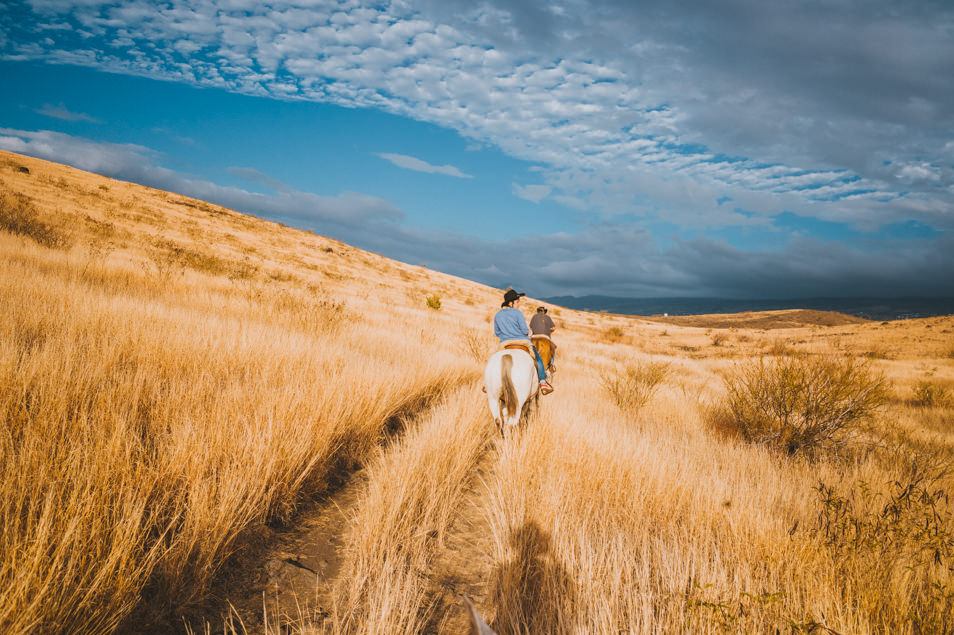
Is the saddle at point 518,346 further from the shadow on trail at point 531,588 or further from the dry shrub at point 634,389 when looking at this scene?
the dry shrub at point 634,389

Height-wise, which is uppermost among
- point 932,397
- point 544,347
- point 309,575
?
point 544,347

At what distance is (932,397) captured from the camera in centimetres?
1303

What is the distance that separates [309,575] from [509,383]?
3238 millimetres

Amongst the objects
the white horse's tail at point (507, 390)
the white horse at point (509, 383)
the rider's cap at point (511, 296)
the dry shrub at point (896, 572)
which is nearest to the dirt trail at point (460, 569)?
the white horse at point (509, 383)

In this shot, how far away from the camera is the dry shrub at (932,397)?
12.6 metres

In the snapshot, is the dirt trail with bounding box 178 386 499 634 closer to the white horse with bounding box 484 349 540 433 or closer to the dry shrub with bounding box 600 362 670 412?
the white horse with bounding box 484 349 540 433

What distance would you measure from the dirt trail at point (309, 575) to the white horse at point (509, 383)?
1759 millimetres

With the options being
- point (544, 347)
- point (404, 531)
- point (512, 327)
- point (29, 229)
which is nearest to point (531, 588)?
point (404, 531)

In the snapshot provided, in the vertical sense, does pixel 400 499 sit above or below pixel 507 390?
below

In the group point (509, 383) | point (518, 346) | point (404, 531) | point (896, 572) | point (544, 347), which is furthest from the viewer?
point (544, 347)

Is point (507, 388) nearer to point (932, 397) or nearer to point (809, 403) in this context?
point (809, 403)

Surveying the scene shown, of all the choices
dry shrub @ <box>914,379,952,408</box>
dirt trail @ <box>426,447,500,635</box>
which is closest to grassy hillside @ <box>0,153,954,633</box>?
dirt trail @ <box>426,447,500,635</box>

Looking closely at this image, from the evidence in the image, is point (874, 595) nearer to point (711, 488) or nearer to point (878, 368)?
point (711, 488)

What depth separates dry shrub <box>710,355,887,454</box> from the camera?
581 cm
